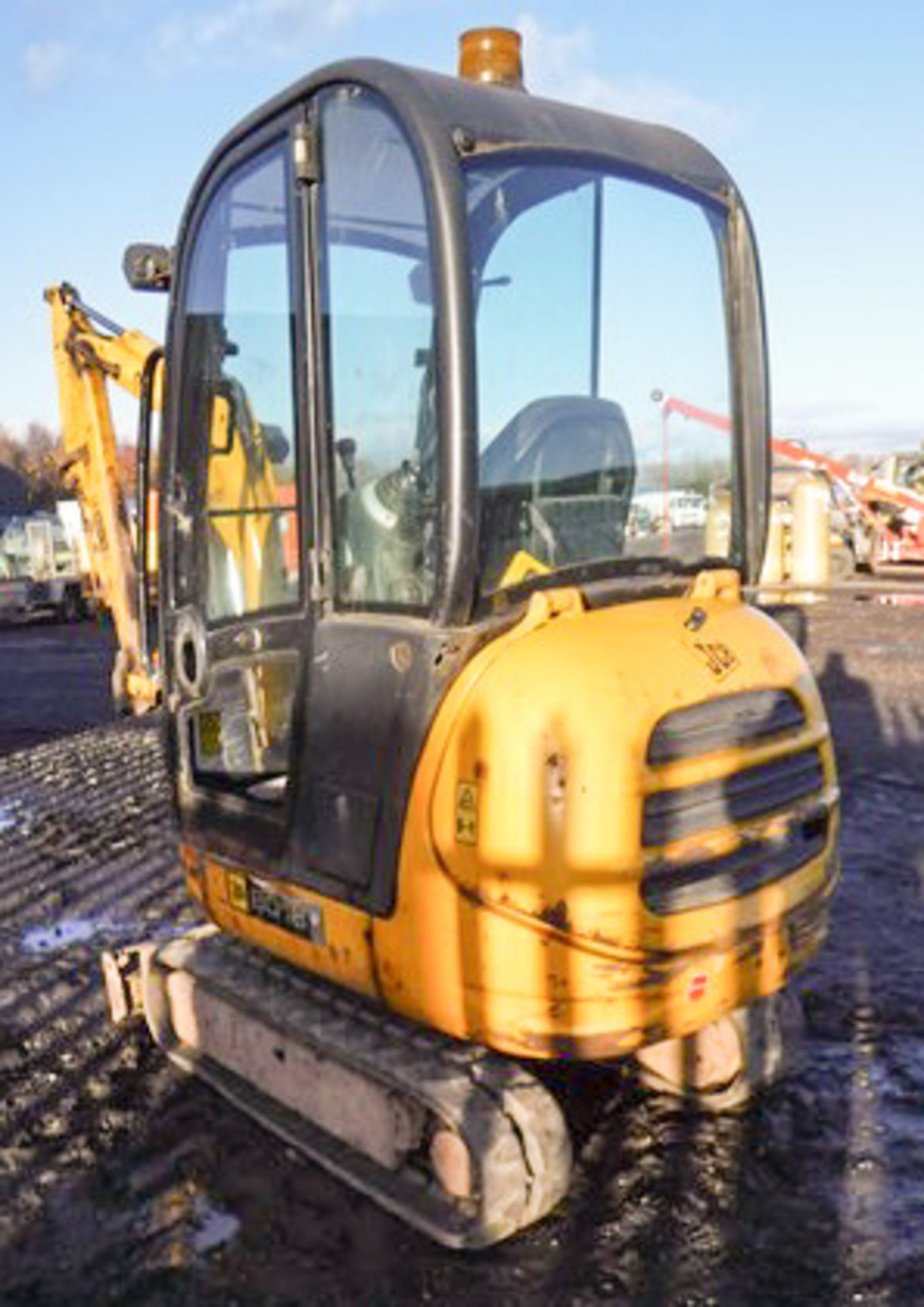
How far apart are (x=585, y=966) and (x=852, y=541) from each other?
71.0 ft

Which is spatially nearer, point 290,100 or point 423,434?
point 423,434

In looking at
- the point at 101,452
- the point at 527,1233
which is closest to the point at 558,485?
the point at 527,1233

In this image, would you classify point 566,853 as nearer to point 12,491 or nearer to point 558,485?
point 558,485

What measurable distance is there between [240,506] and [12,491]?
5560 centimetres

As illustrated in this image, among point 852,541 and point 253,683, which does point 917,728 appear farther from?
point 852,541

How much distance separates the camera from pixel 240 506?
3.24 meters

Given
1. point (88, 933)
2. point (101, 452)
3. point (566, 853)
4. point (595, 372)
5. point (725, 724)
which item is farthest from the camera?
point (101, 452)

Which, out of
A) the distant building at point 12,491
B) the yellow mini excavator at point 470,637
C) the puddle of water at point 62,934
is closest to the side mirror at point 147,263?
the yellow mini excavator at point 470,637

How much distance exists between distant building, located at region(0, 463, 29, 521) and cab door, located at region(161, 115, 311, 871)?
173ft

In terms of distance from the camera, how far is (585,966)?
Result: 101 inches

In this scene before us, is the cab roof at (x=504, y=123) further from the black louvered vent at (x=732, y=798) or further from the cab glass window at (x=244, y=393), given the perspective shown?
the black louvered vent at (x=732, y=798)

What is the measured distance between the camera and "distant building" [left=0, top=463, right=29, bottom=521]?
5319 centimetres

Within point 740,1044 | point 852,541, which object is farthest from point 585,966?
point 852,541

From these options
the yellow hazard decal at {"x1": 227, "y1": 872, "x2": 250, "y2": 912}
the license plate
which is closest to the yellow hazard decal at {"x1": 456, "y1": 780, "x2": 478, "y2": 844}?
the license plate
